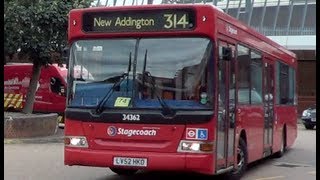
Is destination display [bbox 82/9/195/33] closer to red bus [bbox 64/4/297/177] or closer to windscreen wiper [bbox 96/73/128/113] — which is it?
red bus [bbox 64/4/297/177]

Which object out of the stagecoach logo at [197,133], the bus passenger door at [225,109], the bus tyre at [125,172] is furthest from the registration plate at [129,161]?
the bus tyre at [125,172]

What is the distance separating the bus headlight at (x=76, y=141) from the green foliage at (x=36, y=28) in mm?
7330

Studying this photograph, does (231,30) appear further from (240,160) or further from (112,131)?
(112,131)

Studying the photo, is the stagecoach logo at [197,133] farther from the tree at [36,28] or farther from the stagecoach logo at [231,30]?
the tree at [36,28]

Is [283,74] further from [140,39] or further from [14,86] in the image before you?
[14,86]

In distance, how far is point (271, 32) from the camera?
3684cm

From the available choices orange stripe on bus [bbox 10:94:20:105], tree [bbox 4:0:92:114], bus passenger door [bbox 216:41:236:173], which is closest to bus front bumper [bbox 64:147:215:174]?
bus passenger door [bbox 216:41:236:173]

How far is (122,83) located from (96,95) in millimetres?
446

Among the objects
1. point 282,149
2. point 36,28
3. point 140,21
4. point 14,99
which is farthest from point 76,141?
point 14,99

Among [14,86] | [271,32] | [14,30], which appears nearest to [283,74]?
[14,30]

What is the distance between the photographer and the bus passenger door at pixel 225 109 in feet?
27.8

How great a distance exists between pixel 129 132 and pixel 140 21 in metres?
1.61

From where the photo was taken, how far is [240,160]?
9.83 metres

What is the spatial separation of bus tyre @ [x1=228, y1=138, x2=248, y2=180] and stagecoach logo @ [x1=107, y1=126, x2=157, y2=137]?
2.00 m
